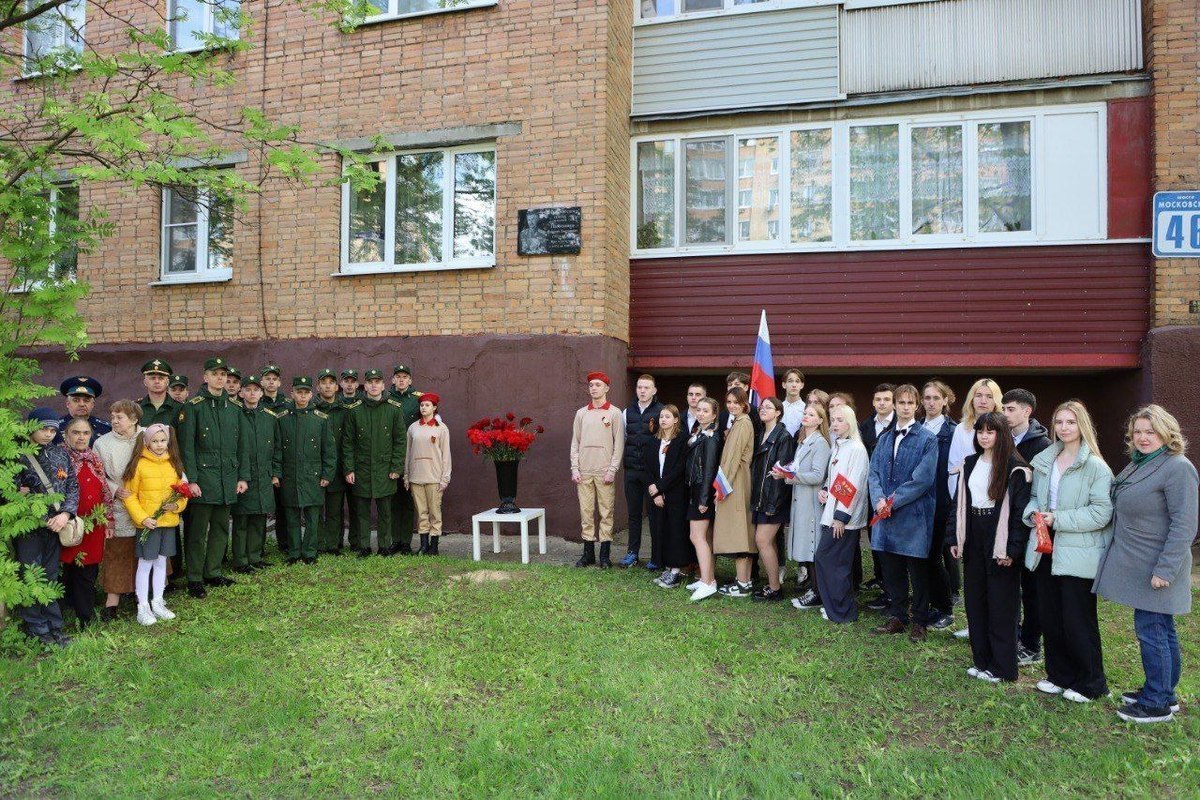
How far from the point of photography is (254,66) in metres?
10.6

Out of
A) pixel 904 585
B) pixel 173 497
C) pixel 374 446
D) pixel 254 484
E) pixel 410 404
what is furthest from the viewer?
pixel 410 404

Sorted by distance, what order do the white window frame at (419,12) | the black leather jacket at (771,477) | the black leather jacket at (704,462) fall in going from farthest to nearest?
the white window frame at (419,12) → the black leather jacket at (704,462) → the black leather jacket at (771,477)

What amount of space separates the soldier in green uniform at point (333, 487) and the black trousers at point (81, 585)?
267 cm

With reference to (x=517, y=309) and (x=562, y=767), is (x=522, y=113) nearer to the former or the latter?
(x=517, y=309)

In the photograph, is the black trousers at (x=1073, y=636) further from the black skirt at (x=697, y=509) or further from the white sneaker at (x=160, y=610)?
the white sneaker at (x=160, y=610)

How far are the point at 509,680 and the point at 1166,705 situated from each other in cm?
373

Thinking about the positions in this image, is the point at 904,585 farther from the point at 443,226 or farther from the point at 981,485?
the point at 443,226

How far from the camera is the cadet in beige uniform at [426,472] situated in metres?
8.39

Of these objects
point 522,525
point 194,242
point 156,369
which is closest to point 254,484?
point 156,369

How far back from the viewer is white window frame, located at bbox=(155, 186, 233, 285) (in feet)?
35.4

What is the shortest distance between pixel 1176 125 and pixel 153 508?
10.7 m

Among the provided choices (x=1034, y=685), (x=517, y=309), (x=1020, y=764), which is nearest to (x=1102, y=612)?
(x=1034, y=685)

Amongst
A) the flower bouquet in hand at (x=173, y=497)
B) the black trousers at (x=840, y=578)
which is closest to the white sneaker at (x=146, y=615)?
the flower bouquet in hand at (x=173, y=497)

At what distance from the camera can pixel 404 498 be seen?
8.64m
